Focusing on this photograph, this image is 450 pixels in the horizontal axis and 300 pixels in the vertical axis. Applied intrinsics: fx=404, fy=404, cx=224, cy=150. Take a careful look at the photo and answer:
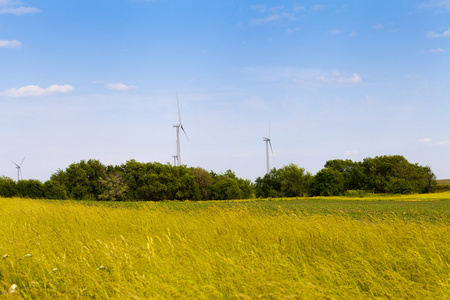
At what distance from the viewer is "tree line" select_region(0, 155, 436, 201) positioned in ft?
188

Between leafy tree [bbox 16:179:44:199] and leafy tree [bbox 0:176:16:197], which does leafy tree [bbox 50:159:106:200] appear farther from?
leafy tree [bbox 0:176:16:197]

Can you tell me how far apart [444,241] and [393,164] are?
6597cm

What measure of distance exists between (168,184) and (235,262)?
170 feet

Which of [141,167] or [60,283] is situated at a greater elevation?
[141,167]

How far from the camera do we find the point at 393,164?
69.4m

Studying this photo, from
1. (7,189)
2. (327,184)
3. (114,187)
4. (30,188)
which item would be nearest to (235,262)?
(114,187)

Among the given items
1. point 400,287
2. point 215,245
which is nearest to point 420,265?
point 400,287

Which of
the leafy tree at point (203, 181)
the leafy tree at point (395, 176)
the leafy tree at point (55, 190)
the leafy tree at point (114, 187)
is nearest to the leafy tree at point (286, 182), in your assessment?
the leafy tree at point (203, 181)

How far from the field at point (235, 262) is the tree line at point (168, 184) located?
46.2 metres

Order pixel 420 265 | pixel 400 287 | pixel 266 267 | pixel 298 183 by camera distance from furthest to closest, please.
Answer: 1. pixel 298 183
2. pixel 420 265
3. pixel 266 267
4. pixel 400 287

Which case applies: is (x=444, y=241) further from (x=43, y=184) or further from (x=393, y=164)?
(x=393, y=164)

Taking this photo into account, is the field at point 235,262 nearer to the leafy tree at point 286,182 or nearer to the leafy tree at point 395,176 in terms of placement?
the leafy tree at point 286,182

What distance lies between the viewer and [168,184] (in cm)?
5712

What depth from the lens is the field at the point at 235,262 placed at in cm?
488
